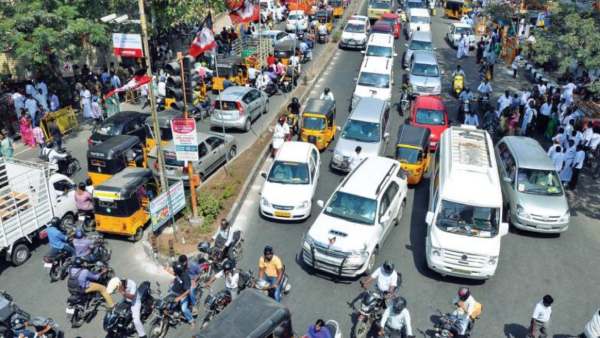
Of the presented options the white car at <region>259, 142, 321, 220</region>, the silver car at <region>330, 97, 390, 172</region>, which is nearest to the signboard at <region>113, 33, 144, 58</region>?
the white car at <region>259, 142, 321, 220</region>

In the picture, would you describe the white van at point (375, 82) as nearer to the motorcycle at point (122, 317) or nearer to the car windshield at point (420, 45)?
the car windshield at point (420, 45)

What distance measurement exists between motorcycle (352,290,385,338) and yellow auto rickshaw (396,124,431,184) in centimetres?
684

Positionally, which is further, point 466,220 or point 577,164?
point 577,164

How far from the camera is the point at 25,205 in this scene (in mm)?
13711

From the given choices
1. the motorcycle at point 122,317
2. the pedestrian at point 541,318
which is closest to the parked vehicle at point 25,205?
the motorcycle at point 122,317

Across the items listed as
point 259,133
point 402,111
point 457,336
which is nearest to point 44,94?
point 259,133

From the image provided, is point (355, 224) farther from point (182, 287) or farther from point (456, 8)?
point (456, 8)

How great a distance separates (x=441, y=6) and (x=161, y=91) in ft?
137

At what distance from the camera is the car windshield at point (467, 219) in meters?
12.8

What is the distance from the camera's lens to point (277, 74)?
28109 millimetres

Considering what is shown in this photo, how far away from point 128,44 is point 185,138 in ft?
13.2

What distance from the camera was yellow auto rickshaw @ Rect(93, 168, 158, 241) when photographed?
13965 millimetres

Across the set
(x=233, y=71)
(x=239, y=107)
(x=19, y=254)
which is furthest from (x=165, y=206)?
(x=233, y=71)

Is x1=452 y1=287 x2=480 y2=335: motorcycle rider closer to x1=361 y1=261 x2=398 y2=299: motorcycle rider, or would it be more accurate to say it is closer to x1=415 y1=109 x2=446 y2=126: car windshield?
x1=361 y1=261 x2=398 y2=299: motorcycle rider
